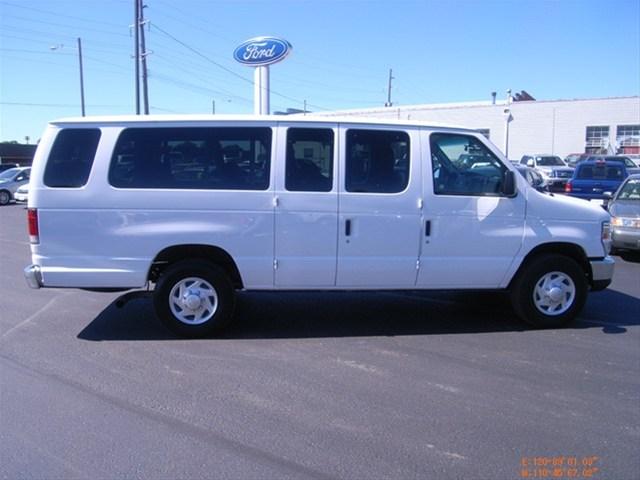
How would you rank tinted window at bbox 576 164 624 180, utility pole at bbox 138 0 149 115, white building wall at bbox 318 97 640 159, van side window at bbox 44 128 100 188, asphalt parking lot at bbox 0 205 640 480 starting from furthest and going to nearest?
1. white building wall at bbox 318 97 640 159
2. utility pole at bbox 138 0 149 115
3. tinted window at bbox 576 164 624 180
4. van side window at bbox 44 128 100 188
5. asphalt parking lot at bbox 0 205 640 480

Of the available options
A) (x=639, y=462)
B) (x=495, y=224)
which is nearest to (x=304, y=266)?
(x=495, y=224)

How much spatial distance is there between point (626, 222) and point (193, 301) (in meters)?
8.52

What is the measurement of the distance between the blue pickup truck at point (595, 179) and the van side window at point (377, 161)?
1316 cm

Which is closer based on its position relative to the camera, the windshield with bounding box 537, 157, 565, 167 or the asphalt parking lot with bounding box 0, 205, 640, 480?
the asphalt parking lot with bounding box 0, 205, 640, 480

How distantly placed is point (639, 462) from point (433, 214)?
2.88m

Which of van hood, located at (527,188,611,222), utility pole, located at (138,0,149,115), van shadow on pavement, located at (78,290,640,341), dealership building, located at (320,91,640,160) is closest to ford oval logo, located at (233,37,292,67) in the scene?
utility pole, located at (138,0,149,115)

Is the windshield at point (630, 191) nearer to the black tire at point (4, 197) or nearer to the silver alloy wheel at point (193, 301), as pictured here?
the silver alloy wheel at point (193, 301)

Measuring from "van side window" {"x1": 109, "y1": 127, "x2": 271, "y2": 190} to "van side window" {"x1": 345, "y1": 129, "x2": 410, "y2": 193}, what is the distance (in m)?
0.84

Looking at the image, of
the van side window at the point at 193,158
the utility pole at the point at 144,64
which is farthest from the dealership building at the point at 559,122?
the van side window at the point at 193,158

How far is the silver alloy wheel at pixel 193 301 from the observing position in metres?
5.60

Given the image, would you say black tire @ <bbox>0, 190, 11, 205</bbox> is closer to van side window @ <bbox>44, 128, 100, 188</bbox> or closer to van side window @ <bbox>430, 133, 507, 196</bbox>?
van side window @ <bbox>44, 128, 100, 188</bbox>

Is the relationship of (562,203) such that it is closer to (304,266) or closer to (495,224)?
(495,224)

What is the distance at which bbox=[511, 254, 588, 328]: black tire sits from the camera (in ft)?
19.5

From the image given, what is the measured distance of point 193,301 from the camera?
5.60 meters
